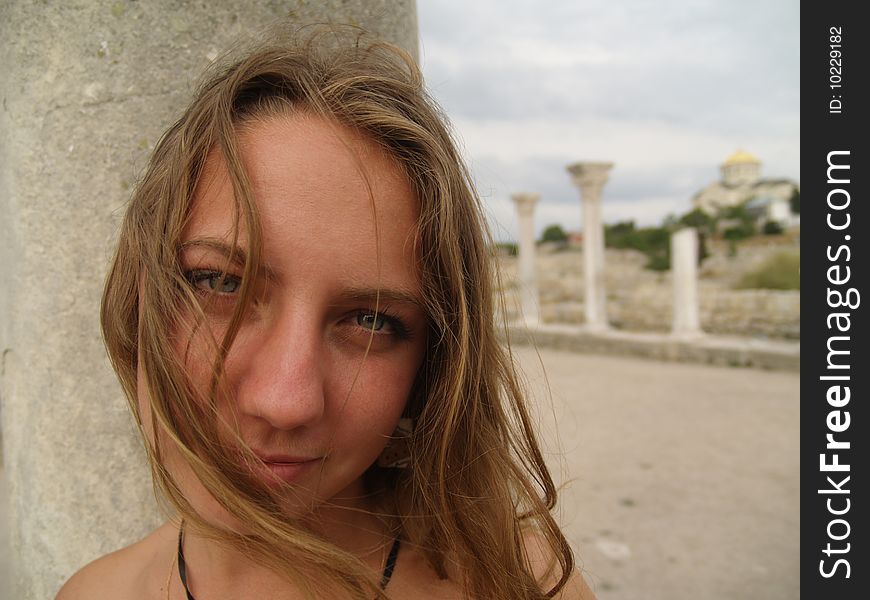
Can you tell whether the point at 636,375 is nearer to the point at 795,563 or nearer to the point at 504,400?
the point at 795,563

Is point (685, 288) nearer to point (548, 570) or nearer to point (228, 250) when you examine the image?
point (548, 570)

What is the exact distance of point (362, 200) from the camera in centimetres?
87

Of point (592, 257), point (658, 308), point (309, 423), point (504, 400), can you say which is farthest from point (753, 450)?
point (658, 308)

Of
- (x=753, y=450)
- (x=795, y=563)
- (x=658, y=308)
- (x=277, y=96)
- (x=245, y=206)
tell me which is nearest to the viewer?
(x=245, y=206)

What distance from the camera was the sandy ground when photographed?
380cm

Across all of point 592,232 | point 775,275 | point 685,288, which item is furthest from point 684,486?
point 775,275

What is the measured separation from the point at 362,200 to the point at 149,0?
2.07 feet

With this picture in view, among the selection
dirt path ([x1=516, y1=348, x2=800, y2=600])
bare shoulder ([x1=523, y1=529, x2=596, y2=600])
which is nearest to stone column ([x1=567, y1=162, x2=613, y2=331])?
dirt path ([x1=516, y1=348, x2=800, y2=600])

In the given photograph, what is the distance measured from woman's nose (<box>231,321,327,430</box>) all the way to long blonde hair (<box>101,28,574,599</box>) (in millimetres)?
43

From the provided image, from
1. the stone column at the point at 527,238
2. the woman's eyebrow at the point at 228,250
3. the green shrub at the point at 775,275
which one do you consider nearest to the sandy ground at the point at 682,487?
the woman's eyebrow at the point at 228,250

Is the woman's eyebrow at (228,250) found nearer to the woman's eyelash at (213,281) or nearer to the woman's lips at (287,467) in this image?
the woman's eyelash at (213,281)

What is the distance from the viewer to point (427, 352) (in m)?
1.04

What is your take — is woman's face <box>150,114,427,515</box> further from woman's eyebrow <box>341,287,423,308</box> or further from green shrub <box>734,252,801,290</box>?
green shrub <box>734,252,801,290</box>

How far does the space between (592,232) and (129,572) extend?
42.8ft
